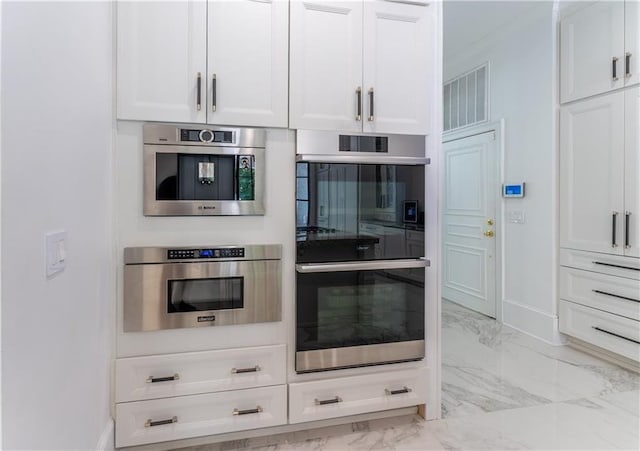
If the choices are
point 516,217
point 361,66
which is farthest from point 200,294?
point 516,217

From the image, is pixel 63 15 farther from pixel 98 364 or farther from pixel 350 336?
pixel 350 336

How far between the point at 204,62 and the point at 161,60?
0.60ft

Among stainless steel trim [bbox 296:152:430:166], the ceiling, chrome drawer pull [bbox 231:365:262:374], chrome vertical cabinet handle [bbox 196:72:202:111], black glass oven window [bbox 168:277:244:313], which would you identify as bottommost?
chrome drawer pull [bbox 231:365:262:374]

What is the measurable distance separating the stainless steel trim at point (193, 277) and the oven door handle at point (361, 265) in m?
0.15

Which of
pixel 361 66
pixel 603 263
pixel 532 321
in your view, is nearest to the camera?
pixel 361 66

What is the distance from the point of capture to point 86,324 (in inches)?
54.9

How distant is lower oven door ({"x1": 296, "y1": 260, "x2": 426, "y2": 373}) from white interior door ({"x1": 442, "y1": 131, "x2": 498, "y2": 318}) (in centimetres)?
237

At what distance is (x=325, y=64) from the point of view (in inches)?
74.5

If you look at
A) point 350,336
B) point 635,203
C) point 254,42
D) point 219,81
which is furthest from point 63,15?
point 635,203

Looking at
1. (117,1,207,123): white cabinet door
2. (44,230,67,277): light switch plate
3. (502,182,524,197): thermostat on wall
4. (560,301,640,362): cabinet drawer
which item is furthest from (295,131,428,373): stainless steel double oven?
(502,182,524,197): thermostat on wall

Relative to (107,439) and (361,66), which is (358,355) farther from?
(361,66)

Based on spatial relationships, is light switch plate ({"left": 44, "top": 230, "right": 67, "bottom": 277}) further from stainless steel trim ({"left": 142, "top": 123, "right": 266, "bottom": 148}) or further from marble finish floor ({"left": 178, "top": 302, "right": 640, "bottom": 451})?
marble finish floor ({"left": 178, "top": 302, "right": 640, "bottom": 451})

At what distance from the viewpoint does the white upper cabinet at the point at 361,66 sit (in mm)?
1866

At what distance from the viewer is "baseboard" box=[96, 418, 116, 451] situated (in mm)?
1537
